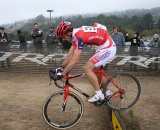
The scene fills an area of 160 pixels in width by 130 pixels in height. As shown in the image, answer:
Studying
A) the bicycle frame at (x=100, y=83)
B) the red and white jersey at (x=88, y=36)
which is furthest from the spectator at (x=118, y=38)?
the red and white jersey at (x=88, y=36)

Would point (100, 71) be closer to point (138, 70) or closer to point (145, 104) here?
point (145, 104)

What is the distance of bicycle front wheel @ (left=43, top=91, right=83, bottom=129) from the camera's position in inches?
277

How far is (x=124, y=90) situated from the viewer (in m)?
7.80

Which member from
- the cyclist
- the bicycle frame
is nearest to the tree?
the bicycle frame

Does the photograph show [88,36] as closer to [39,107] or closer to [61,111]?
[61,111]

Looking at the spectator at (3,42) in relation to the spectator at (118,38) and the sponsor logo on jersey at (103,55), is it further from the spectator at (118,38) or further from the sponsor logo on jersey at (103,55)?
the sponsor logo on jersey at (103,55)

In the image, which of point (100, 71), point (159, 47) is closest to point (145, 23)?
point (159, 47)

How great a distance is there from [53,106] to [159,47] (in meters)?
8.44

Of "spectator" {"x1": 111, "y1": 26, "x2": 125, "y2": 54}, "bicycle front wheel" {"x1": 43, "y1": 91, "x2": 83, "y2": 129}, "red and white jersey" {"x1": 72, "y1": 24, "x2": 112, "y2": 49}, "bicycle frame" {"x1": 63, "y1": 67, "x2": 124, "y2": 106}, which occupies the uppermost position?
"red and white jersey" {"x1": 72, "y1": 24, "x2": 112, "y2": 49}

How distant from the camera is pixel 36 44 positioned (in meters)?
14.5

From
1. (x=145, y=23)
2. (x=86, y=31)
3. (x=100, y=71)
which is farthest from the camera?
(x=145, y=23)

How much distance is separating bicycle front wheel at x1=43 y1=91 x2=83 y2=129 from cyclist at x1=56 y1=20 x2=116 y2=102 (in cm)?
35

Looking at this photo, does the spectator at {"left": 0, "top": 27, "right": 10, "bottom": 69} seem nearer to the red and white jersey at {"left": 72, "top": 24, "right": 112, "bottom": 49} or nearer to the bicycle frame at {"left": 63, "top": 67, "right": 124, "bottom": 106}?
the bicycle frame at {"left": 63, "top": 67, "right": 124, "bottom": 106}

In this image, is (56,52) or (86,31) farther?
(56,52)
